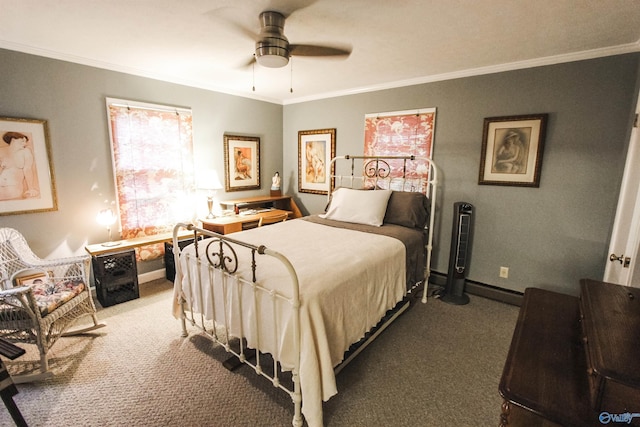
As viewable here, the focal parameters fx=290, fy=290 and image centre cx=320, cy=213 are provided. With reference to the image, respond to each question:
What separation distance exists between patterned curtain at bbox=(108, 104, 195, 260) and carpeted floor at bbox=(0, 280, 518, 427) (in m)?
1.19

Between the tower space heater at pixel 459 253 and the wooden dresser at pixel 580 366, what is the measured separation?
154cm

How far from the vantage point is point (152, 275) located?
358 centimetres

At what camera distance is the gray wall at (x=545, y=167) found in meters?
2.52

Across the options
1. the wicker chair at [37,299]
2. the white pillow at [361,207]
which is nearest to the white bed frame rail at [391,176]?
the white pillow at [361,207]

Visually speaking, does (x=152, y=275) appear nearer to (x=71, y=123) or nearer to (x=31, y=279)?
(x=31, y=279)

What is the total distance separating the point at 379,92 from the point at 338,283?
9.47 ft

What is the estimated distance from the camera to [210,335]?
2.22 metres

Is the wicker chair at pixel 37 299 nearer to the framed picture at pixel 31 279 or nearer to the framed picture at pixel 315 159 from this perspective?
the framed picture at pixel 31 279

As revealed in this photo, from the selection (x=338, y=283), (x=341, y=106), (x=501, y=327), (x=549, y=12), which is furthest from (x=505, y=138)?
(x=338, y=283)

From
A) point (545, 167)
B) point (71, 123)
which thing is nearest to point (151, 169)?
point (71, 123)

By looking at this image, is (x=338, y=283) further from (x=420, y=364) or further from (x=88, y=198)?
(x=88, y=198)

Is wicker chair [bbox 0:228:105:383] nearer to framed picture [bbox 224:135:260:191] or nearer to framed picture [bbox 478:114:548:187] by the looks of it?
framed picture [bbox 224:135:260:191]

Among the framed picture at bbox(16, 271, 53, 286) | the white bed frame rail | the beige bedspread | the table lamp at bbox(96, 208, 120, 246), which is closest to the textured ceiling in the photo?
the white bed frame rail

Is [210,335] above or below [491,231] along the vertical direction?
below
